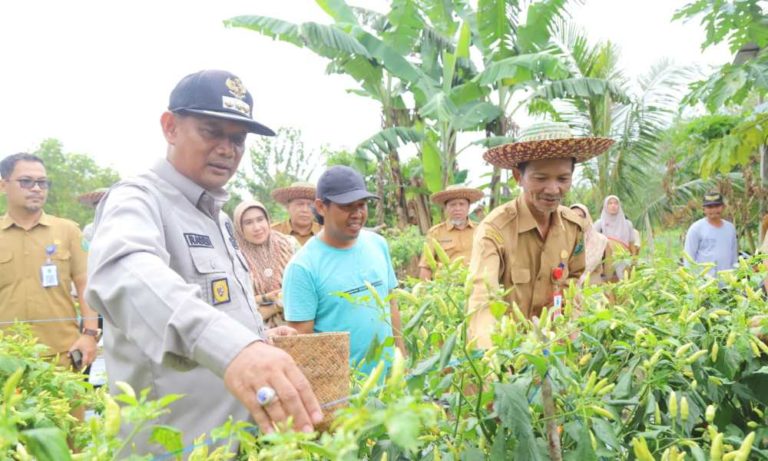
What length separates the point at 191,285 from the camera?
110cm

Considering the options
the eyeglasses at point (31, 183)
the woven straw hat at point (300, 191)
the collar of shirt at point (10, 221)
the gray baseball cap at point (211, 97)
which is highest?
the gray baseball cap at point (211, 97)

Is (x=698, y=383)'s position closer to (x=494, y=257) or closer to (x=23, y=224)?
(x=494, y=257)

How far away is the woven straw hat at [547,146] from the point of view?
8.41 ft

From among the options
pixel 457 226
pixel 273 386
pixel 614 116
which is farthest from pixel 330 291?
pixel 614 116

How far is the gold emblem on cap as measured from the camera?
1713mm

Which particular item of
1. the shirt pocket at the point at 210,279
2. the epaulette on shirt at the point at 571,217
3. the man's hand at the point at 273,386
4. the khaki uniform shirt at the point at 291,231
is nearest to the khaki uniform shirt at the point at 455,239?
the khaki uniform shirt at the point at 291,231

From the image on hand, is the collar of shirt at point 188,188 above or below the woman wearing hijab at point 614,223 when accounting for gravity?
above

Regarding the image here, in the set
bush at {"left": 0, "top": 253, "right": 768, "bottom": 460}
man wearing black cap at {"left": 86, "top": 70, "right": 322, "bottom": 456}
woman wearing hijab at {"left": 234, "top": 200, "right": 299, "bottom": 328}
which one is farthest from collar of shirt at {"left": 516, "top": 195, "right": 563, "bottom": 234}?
woman wearing hijab at {"left": 234, "top": 200, "right": 299, "bottom": 328}

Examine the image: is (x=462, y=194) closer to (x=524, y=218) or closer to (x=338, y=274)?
(x=524, y=218)

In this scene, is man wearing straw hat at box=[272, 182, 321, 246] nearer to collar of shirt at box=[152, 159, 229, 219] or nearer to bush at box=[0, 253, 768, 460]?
collar of shirt at box=[152, 159, 229, 219]

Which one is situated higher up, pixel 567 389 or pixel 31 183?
pixel 31 183

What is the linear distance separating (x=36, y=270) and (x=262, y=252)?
1406 millimetres

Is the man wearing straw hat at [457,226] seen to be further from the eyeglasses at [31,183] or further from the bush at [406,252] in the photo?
the eyeglasses at [31,183]

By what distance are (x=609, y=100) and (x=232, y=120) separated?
412 inches
